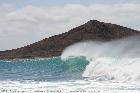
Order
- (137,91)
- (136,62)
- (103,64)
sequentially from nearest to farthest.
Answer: (137,91) < (136,62) < (103,64)

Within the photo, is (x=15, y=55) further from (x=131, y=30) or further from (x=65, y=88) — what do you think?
(x=65, y=88)

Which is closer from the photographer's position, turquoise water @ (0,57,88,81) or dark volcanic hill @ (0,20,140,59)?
turquoise water @ (0,57,88,81)

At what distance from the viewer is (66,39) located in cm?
18375

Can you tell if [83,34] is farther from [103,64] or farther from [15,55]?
[103,64]

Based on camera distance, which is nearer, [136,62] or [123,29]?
[136,62]

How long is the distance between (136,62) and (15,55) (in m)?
141

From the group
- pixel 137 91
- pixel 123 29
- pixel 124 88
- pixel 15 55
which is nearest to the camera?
pixel 137 91

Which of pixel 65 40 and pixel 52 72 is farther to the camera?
pixel 65 40

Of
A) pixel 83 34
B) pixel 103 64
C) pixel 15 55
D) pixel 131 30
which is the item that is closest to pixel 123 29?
pixel 131 30

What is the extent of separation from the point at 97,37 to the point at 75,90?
544 feet

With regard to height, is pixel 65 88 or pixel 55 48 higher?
pixel 55 48

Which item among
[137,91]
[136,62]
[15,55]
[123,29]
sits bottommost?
[137,91]

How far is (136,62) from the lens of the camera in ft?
98.3

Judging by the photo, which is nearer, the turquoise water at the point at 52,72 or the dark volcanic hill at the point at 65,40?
the turquoise water at the point at 52,72
